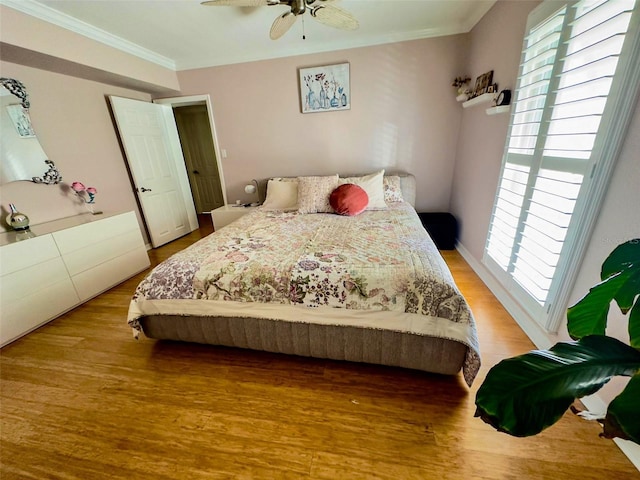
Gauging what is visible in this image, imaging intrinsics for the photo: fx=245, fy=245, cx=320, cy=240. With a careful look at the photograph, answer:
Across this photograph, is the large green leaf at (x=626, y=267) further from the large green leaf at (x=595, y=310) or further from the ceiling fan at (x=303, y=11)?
the ceiling fan at (x=303, y=11)

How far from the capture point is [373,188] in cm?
276

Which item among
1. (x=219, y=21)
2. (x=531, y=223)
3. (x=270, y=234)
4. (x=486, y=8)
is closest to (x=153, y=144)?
(x=219, y=21)

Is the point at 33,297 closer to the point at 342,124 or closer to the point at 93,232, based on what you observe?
the point at 93,232

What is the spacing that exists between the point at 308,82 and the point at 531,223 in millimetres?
2822

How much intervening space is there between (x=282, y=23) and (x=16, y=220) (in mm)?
2761

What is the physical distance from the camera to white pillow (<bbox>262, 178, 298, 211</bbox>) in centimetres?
298

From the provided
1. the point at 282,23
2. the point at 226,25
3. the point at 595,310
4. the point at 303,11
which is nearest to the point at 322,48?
the point at 226,25

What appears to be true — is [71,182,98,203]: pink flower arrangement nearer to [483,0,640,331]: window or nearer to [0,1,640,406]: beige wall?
[0,1,640,406]: beige wall

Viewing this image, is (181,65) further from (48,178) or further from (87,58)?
(48,178)

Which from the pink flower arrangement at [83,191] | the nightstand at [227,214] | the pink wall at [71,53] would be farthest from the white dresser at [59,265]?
Answer: the pink wall at [71,53]

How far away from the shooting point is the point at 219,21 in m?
2.29

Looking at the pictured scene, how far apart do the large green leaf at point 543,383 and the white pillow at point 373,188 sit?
2195 mm

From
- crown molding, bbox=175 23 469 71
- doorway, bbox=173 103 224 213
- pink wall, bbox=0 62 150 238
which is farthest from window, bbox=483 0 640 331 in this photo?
doorway, bbox=173 103 224 213

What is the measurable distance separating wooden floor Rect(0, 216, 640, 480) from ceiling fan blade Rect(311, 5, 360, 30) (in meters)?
2.34
